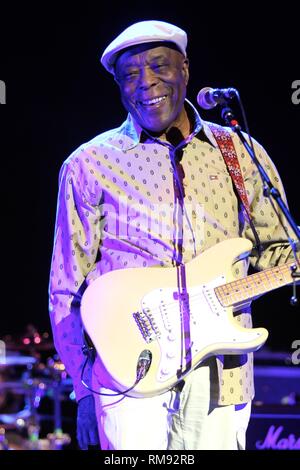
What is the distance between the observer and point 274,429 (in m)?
4.77

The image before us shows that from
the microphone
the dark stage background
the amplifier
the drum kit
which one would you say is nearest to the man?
the microphone

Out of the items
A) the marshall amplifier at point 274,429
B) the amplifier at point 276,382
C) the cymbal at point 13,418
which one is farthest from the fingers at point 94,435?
the amplifier at point 276,382

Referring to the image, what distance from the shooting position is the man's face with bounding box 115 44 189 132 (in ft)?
10.5

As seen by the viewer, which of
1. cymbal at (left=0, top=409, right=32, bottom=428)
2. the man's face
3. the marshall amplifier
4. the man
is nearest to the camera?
the man

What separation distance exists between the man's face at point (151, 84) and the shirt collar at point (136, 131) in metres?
0.04

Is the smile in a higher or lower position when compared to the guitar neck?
higher

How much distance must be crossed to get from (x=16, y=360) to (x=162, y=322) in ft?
15.5

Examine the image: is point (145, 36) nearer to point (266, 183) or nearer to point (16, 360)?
point (266, 183)

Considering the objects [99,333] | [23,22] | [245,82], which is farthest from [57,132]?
[99,333]

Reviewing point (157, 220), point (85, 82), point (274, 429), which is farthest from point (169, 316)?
point (85, 82)

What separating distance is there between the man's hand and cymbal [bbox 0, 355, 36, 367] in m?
3.86

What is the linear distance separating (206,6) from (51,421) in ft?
16.7

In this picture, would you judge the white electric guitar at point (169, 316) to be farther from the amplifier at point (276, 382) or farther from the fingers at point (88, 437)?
the amplifier at point (276, 382)

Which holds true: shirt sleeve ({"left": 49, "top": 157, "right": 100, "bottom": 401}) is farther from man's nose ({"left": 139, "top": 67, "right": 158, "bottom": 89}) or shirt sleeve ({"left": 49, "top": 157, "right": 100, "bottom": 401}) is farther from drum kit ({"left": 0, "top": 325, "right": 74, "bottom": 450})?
drum kit ({"left": 0, "top": 325, "right": 74, "bottom": 450})
